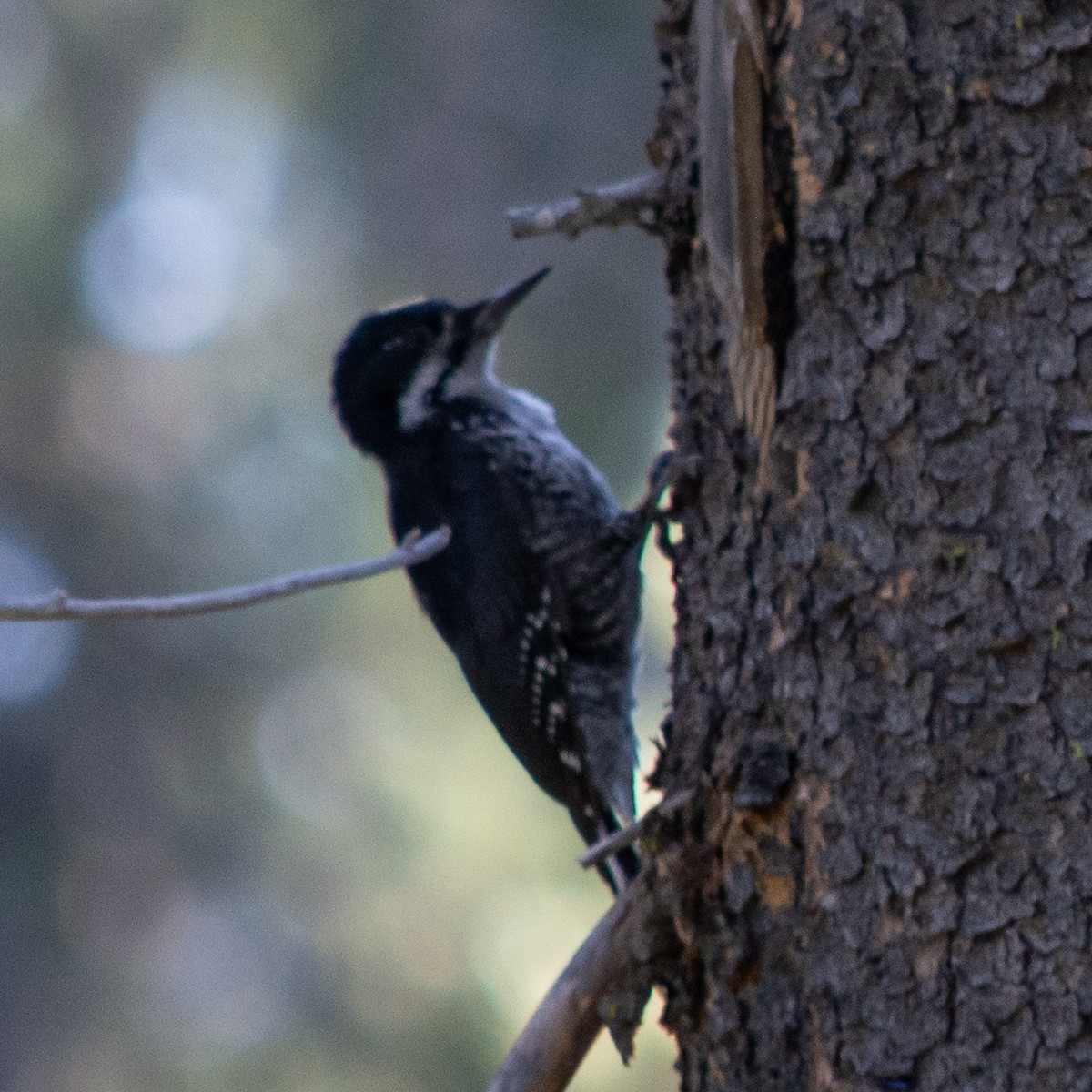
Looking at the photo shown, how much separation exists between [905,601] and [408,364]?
1.98 metres

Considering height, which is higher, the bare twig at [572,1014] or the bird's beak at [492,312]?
the bird's beak at [492,312]

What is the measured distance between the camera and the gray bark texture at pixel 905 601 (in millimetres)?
1646

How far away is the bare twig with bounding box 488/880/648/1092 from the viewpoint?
1.84 m

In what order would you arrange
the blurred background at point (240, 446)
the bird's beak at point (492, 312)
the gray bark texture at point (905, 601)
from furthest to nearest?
the blurred background at point (240, 446), the bird's beak at point (492, 312), the gray bark texture at point (905, 601)

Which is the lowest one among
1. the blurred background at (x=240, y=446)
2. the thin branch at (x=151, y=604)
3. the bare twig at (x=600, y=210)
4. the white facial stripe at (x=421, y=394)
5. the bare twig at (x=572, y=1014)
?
the bare twig at (x=572, y=1014)

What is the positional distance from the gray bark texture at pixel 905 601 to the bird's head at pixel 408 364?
1.65m

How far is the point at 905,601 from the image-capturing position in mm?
1761

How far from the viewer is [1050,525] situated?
5.55 ft

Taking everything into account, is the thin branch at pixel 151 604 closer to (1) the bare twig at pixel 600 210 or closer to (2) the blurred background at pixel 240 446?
(1) the bare twig at pixel 600 210

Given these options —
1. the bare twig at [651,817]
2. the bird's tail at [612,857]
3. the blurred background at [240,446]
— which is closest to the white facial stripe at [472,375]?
Result: the bird's tail at [612,857]

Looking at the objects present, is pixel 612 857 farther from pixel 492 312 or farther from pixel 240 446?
pixel 240 446

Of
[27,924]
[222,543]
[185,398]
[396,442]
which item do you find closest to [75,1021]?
[27,924]

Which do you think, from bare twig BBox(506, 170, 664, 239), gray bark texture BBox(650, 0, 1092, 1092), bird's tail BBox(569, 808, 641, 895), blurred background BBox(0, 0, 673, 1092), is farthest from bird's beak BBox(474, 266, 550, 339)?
blurred background BBox(0, 0, 673, 1092)

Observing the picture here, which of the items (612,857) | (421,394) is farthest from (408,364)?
(612,857)
